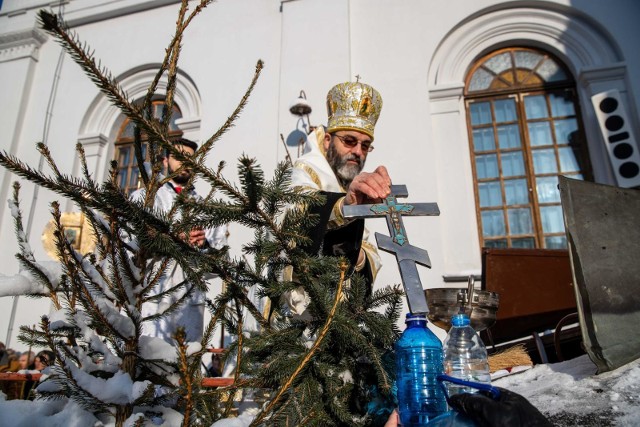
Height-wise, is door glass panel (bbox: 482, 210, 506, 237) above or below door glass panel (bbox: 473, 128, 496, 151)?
below

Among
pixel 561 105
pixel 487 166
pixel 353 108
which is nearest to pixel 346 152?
pixel 353 108

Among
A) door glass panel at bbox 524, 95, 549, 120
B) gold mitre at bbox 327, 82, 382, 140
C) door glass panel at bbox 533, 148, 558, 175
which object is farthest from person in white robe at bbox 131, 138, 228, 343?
door glass panel at bbox 524, 95, 549, 120

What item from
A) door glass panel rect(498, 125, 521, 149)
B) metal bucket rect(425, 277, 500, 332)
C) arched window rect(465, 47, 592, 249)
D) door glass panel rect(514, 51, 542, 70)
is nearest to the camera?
metal bucket rect(425, 277, 500, 332)

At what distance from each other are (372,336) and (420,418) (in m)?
0.29

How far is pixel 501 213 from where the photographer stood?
575cm

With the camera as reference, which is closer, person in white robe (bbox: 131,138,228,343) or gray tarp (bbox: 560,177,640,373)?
gray tarp (bbox: 560,177,640,373)

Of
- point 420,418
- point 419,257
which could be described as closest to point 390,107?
point 419,257

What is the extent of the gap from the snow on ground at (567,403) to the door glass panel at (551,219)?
3.72 m

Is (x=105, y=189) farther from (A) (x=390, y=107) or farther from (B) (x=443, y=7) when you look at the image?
(B) (x=443, y=7)

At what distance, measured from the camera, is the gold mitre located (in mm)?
3035

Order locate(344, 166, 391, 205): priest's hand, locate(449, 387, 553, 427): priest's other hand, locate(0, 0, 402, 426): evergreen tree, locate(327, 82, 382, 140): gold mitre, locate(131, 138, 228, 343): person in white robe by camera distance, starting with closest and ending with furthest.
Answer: locate(449, 387, 553, 427): priest's other hand
locate(0, 0, 402, 426): evergreen tree
locate(344, 166, 391, 205): priest's hand
locate(327, 82, 382, 140): gold mitre
locate(131, 138, 228, 343): person in white robe

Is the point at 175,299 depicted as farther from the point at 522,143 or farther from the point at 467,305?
the point at 522,143

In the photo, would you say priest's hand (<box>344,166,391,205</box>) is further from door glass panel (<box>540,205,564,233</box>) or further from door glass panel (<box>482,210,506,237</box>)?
door glass panel (<box>540,205,564,233</box>)

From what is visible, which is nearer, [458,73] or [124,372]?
[124,372]
